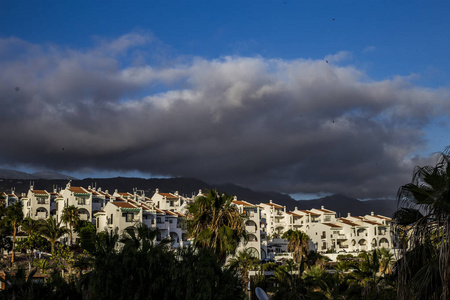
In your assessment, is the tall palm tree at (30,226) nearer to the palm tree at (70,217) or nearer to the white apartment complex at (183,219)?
the palm tree at (70,217)

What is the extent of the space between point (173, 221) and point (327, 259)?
30816 millimetres

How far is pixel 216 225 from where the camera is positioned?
3272cm

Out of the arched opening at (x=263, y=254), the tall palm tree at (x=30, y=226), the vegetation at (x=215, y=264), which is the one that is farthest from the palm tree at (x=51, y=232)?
the vegetation at (x=215, y=264)

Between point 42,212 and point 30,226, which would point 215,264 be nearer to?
point 30,226

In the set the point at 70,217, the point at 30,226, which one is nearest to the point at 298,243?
the point at 70,217

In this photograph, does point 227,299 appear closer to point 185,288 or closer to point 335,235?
point 185,288

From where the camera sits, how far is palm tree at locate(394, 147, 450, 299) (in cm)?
1355

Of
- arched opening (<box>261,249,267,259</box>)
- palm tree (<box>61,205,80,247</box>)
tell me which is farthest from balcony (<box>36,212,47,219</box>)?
arched opening (<box>261,249,267,259</box>)

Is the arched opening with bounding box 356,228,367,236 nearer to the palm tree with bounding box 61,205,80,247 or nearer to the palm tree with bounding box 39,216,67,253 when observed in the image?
the palm tree with bounding box 61,205,80,247

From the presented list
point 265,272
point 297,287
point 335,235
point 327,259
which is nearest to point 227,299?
point 297,287

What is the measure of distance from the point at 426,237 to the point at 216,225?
64.6 feet

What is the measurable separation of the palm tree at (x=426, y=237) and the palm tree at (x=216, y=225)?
57.9ft

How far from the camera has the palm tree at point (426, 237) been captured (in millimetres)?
13548

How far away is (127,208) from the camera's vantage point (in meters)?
87.8
